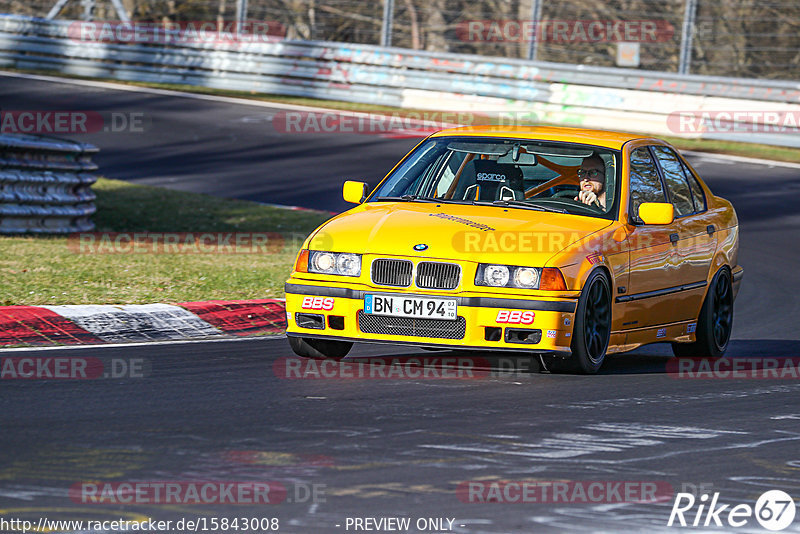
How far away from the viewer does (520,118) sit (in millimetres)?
25297

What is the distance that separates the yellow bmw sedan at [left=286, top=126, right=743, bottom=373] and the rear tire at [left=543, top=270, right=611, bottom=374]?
1 cm

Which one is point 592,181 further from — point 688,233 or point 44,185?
point 44,185

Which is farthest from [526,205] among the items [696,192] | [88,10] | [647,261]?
[88,10]

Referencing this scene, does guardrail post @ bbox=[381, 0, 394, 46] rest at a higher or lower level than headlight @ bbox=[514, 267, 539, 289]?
higher

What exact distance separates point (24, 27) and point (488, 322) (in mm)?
25496

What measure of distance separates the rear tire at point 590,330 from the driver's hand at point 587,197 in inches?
25.8

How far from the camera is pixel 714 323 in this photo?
993cm

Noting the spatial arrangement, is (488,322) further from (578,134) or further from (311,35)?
(311,35)

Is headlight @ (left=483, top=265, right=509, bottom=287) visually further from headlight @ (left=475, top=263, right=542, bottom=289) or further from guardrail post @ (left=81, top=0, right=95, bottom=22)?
guardrail post @ (left=81, top=0, right=95, bottom=22)

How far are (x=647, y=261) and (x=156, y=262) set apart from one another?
A: 209 inches

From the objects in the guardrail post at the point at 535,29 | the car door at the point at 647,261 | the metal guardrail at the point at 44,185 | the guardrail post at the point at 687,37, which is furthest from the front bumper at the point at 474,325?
the guardrail post at the point at 535,29

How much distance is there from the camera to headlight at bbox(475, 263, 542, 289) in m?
7.99

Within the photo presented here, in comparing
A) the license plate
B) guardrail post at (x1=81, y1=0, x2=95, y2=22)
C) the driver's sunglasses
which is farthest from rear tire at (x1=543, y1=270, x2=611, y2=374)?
guardrail post at (x1=81, y1=0, x2=95, y2=22)

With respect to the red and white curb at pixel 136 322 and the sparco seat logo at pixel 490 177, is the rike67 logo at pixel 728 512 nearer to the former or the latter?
the sparco seat logo at pixel 490 177
